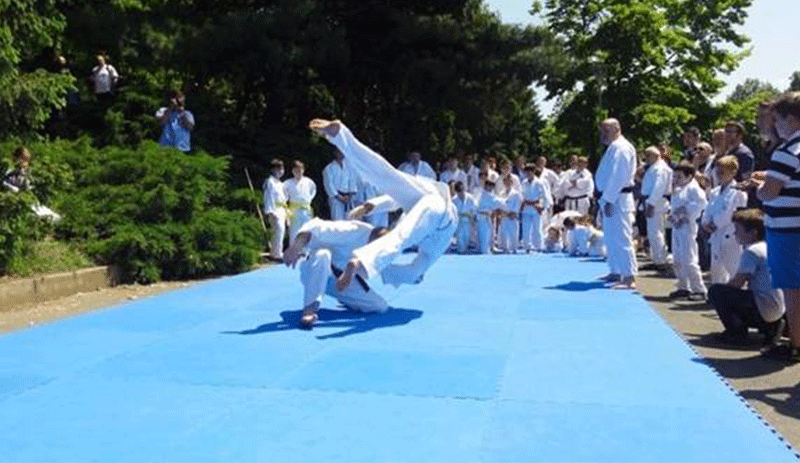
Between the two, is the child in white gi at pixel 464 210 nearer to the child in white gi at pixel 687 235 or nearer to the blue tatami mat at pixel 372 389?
the child in white gi at pixel 687 235

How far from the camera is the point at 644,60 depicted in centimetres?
3014

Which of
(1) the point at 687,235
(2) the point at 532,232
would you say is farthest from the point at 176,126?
(1) the point at 687,235

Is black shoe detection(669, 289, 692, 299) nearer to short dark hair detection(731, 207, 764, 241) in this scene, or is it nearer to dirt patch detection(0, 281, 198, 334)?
short dark hair detection(731, 207, 764, 241)

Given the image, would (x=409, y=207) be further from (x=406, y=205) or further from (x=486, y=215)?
(x=486, y=215)

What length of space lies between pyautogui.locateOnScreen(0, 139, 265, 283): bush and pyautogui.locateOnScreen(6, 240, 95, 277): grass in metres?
0.20

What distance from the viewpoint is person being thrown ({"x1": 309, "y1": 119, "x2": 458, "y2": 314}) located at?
7.36 m

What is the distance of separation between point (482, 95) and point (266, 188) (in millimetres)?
6828

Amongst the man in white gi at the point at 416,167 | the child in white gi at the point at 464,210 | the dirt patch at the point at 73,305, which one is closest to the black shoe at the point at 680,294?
the dirt patch at the point at 73,305

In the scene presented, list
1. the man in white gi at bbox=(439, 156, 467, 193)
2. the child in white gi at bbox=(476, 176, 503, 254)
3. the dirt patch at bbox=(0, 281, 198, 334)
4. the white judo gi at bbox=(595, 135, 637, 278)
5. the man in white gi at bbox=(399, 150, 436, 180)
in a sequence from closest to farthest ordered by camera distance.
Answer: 1. the dirt patch at bbox=(0, 281, 198, 334)
2. the white judo gi at bbox=(595, 135, 637, 278)
3. the child in white gi at bbox=(476, 176, 503, 254)
4. the man in white gi at bbox=(399, 150, 436, 180)
5. the man in white gi at bbox=(439, 156, 467, 193)

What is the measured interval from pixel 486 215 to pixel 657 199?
497 centimetres

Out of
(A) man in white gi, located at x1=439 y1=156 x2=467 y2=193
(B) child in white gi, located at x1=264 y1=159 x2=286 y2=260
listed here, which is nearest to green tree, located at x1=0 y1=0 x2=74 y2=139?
(B) child in white gi, located at x1=264 y1=159 x2=286 y2=260

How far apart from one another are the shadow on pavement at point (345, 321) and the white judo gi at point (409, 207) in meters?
0.39

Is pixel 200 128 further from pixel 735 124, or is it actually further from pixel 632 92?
pixel 632 92

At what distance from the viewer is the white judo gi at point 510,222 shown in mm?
15453
